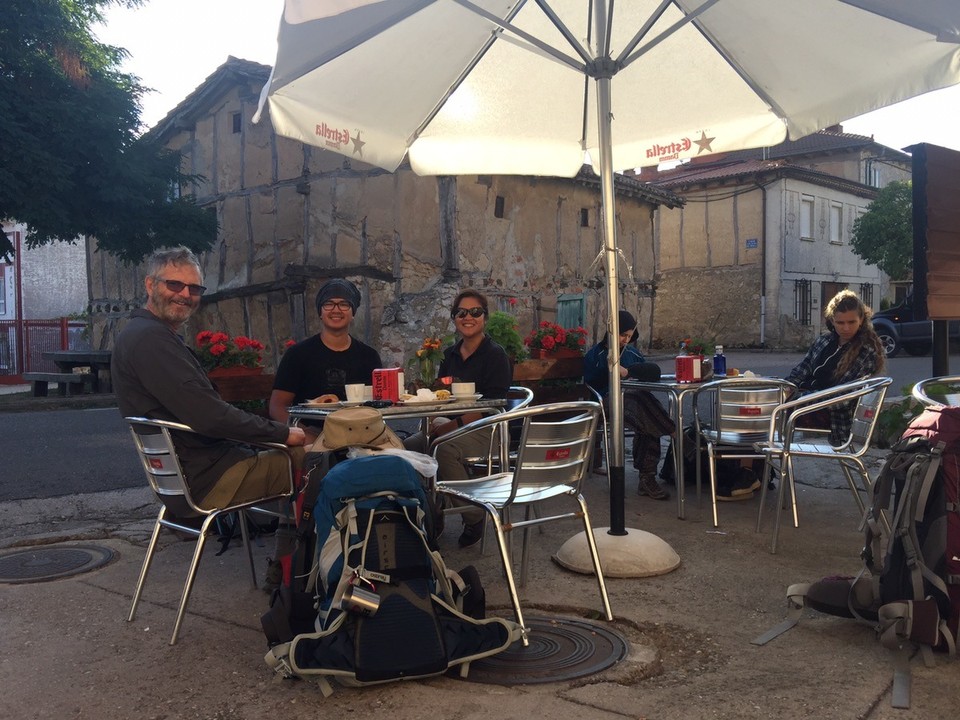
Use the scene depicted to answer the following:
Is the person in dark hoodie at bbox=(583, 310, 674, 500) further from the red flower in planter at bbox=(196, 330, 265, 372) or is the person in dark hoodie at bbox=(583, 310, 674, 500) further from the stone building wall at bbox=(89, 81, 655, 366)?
the stone building wall at bbox=(89, 81, 655, 366)

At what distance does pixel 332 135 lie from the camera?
13.7 feet

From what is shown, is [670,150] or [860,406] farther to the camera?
[670,150]

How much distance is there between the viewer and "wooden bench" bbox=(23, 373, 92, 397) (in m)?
16.0

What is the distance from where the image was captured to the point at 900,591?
9.82 feet

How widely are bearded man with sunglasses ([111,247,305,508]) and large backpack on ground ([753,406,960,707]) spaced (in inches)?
79.7

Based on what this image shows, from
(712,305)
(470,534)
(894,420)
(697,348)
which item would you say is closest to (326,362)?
(470,534)

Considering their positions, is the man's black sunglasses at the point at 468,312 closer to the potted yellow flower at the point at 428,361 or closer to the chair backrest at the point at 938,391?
the potted yellow flower at the point at 428,361

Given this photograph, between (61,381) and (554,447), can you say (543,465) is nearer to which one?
(554,447)

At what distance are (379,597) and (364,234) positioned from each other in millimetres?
13530

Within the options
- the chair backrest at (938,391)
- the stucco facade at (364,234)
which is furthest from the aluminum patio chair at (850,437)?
the stucco facade at (364,234)

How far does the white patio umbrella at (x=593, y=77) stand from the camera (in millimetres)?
3967

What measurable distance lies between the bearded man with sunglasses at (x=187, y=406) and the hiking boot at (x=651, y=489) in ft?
9.40

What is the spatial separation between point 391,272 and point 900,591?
13.2m

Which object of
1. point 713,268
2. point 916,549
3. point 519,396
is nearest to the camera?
point 916,549
